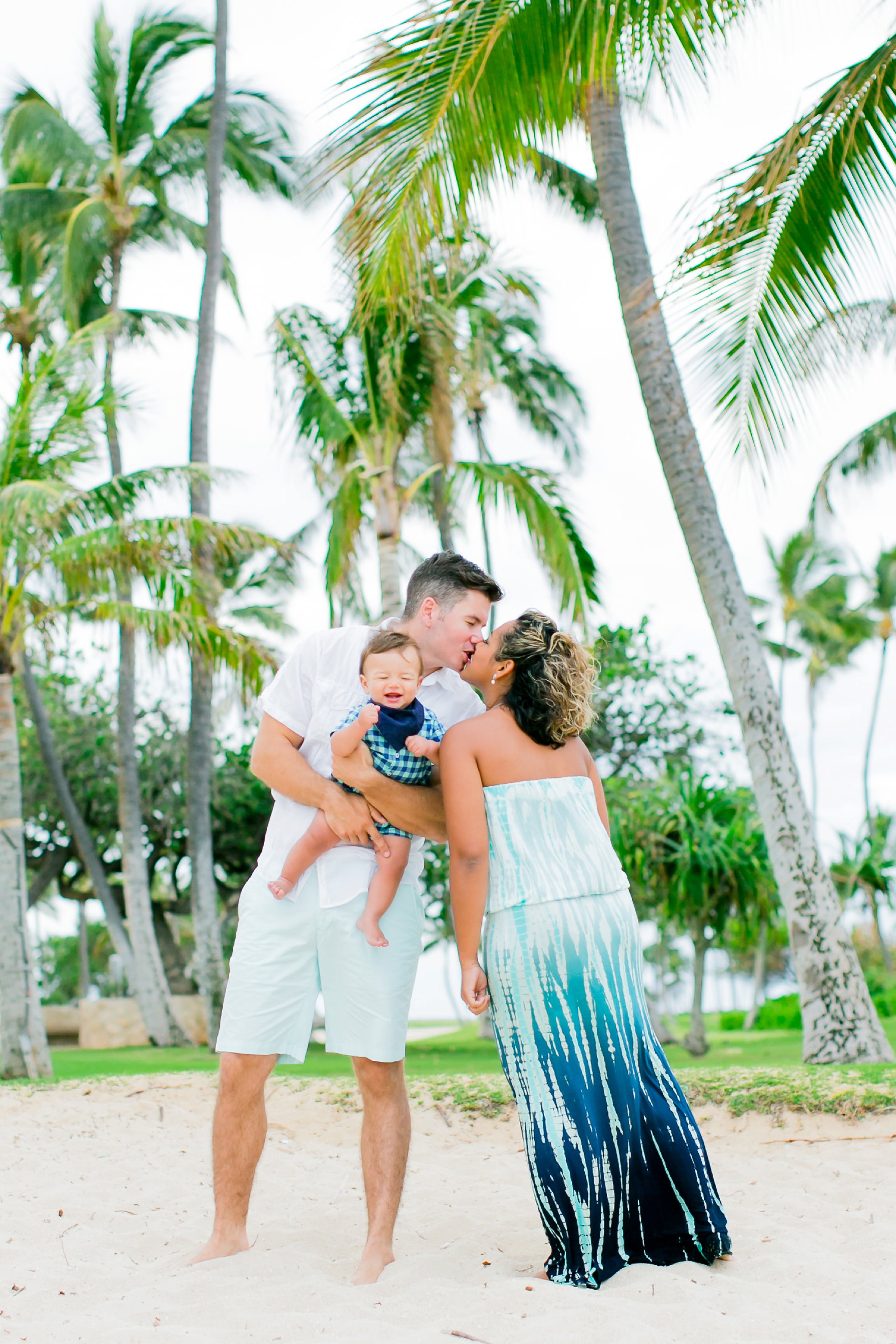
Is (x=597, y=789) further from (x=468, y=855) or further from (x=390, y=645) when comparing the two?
(x=390, y=645)

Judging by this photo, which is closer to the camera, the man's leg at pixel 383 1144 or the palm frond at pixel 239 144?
the man's leg at pixel 383 1144

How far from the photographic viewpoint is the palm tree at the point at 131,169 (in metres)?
16.2

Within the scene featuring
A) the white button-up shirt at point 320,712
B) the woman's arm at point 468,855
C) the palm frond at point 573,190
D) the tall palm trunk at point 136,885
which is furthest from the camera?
the tall palm trunk at point 136,885

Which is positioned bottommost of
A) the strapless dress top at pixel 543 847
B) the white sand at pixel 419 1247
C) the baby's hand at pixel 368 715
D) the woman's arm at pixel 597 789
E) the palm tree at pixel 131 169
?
the white sand at pixel 419 1247

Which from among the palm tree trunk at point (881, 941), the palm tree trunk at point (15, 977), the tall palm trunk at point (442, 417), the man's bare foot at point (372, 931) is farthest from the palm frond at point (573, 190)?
the palm tree trunk at point (881, 941)

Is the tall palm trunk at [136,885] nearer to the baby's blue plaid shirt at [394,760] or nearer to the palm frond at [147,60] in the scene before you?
the palm frond at [147,60]

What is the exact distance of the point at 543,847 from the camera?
308cm

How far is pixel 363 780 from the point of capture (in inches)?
122

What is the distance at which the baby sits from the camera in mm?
3100

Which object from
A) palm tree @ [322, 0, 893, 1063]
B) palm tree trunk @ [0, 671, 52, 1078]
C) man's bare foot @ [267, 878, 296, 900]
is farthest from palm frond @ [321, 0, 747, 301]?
palm tree trunk @ [0, 671, 52, 1078]

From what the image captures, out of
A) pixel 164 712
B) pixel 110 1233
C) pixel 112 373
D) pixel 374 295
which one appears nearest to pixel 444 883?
pixel 164 712

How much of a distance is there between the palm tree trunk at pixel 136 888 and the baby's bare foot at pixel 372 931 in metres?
13.3

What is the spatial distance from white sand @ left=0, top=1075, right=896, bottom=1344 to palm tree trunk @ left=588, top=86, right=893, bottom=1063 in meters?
1.85

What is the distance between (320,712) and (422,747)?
1.26 feet
